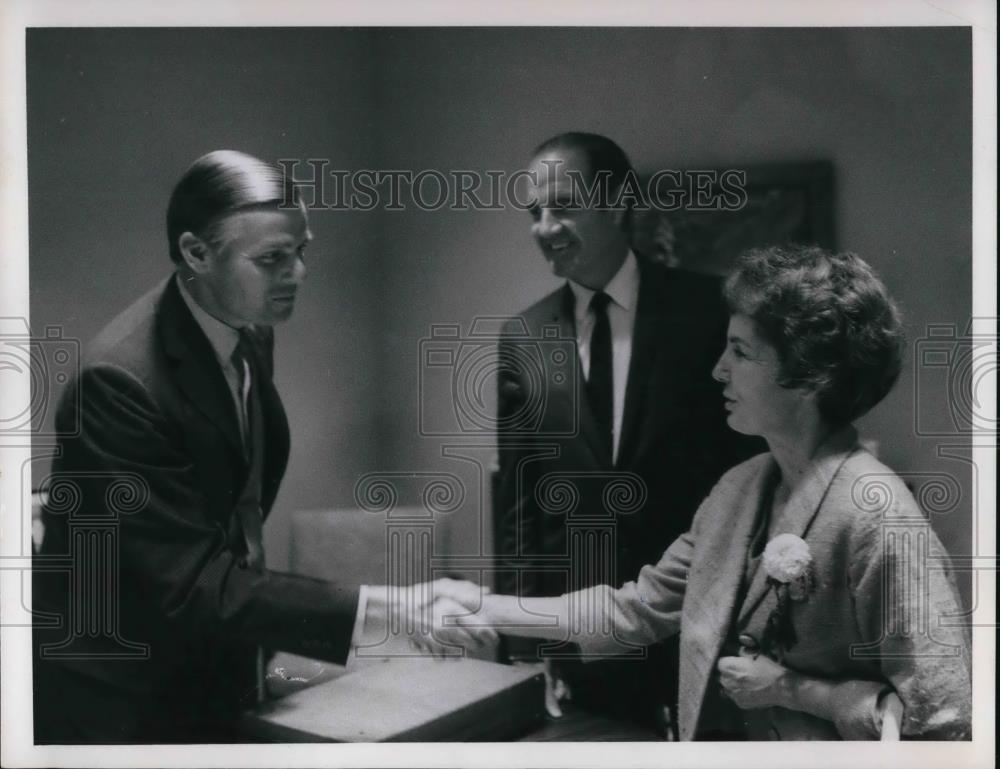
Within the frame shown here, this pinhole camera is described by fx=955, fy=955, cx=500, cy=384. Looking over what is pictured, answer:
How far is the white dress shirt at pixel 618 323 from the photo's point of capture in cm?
244

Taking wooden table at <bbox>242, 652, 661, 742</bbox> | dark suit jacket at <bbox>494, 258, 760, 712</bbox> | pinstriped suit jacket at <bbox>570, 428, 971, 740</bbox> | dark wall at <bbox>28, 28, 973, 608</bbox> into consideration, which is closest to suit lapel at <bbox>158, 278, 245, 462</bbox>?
dark wall at <bbox>28, 28, 973, 608</bbox>

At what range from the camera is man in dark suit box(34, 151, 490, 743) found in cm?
242

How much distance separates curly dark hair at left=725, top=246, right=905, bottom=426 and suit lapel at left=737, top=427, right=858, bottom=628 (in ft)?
0.21

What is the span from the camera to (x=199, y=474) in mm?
2416

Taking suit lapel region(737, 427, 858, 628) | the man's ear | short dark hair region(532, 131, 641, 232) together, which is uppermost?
short dark hair region(532, 131, 641, 232)

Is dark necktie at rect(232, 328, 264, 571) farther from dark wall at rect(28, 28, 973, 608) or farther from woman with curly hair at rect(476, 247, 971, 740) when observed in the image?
woman with curly hair at rect(476, 247, 971, 740)

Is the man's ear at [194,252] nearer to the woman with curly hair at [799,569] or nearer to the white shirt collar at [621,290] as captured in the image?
the white shirt collar at [621,290]

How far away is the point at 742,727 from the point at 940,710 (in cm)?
51

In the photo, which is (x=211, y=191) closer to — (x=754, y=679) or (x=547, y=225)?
(x=547, y=225)

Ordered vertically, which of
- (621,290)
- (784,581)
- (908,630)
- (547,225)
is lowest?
(908,630)

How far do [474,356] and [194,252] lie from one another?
0.76 metres

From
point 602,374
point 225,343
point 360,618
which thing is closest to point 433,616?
point 360,618
